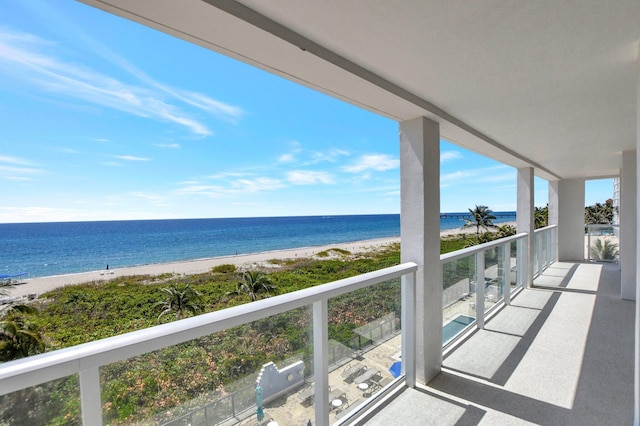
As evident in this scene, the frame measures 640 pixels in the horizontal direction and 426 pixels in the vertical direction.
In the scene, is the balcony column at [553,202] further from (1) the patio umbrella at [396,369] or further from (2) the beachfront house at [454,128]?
(1) the patio umbrella at [396,369]

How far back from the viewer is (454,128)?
2986 mm

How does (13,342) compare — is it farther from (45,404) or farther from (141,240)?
(141,240)

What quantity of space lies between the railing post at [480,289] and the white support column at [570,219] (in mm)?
6587

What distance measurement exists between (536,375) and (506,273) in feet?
7.43

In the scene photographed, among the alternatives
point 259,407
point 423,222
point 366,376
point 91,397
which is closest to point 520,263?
point 423,222

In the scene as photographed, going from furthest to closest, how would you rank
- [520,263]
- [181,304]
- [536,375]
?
[181,304]
[520,263]
[536,375]

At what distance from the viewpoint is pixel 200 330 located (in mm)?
1303

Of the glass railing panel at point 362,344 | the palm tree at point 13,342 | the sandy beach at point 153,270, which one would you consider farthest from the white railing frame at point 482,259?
the sandy beach at point 153,270

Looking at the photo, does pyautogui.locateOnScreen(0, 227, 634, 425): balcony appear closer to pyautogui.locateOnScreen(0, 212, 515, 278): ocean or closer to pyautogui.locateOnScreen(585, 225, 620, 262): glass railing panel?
pyautogui.locateOnScreen(585, 225, 620, 262): glass railing panel

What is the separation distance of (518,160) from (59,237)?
1975 inches

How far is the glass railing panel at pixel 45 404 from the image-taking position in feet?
2.99

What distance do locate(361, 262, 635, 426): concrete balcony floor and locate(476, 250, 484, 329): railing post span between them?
186 mm

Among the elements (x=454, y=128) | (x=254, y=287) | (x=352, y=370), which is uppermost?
(x=454, y=128)

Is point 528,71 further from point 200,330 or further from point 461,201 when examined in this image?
point 461,201
